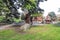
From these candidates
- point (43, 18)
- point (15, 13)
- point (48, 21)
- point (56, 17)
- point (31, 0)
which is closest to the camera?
point (31, 0)

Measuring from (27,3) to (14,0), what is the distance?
650 cm

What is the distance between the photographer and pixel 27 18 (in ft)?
65.7

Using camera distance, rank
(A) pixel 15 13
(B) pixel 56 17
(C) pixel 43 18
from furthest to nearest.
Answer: (B) pixel 56 17 < (C) pixel 43 18 < (A) pixel 15 13

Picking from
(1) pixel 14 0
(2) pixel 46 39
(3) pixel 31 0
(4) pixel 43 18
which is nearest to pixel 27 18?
(1) pixel 14 0

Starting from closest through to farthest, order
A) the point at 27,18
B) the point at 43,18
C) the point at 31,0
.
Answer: the point at 31,0 < the point at 27,18 < the point at 43,18

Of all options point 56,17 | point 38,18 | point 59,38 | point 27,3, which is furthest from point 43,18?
point 59,38

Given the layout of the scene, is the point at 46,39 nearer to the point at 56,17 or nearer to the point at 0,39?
the point at 0,39

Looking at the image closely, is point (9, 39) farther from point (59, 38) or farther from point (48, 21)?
point (48, 21)

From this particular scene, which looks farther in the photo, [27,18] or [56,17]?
[56,17]

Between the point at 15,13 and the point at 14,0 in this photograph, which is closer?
the point at 14,0

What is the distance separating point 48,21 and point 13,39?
68.6 feet

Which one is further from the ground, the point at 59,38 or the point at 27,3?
the point at 27,3

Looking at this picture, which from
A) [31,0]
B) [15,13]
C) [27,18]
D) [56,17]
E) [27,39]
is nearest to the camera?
[27,39]

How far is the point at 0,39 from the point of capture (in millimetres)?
11641
